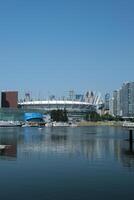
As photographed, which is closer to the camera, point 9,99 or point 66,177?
point 66,177

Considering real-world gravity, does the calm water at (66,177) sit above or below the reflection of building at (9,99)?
below

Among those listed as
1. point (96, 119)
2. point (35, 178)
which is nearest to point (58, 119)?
point (96, 119)

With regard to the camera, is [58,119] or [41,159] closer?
[41,159]

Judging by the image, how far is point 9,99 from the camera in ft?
638

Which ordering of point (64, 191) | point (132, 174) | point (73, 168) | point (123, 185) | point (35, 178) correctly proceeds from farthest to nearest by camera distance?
1. point (73, 168)
2. point (132, 174)
3. point (35, 178)
4. point (123, 185)
5. point (64, 191)

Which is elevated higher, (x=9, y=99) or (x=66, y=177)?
(x=9, y=99)

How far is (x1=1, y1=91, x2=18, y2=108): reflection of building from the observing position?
192 m

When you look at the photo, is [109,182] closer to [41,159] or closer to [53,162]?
[53,162]

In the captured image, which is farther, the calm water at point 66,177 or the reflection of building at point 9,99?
the reflection of building at point 9,99

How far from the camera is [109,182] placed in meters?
23.8

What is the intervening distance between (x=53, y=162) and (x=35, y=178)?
7.84m

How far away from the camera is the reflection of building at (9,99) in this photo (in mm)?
192250

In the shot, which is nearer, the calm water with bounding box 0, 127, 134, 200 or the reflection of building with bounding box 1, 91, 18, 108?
the calm water with bounding box 0, 127, 134, 200

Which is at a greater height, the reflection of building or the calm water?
the reflection of building
